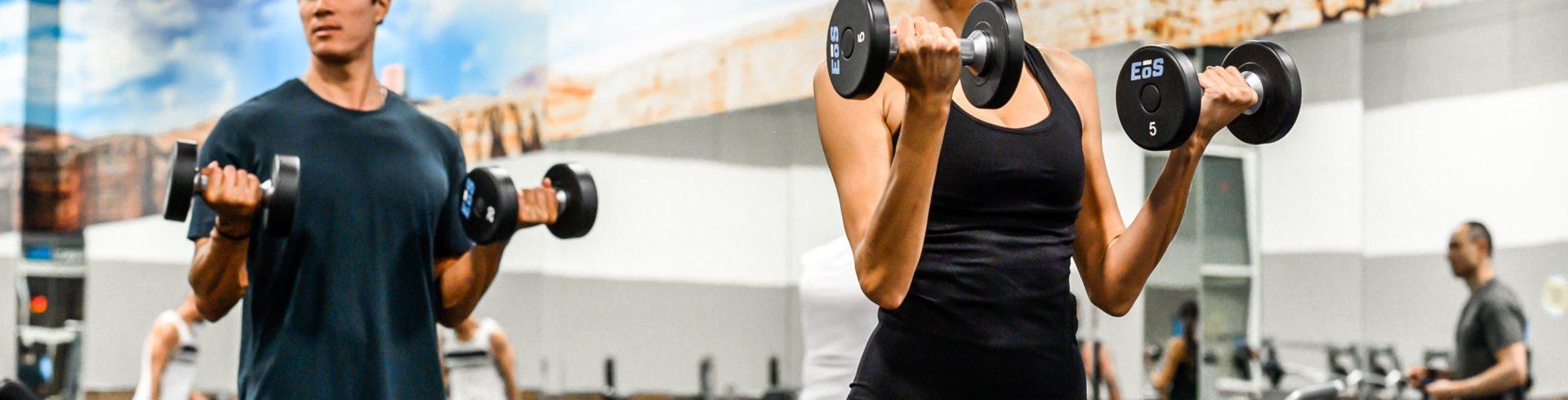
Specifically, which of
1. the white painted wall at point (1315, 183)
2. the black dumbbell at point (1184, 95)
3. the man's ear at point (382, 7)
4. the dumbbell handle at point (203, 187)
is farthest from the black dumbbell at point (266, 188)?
the white painted wall at point (1315, 183)

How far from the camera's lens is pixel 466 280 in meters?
2.47

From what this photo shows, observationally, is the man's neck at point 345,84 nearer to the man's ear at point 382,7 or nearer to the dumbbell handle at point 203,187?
the man's ear at point 382,7

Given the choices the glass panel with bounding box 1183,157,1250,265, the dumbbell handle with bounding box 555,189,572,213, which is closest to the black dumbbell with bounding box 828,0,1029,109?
the dumbbell handle with bounding box 555,189,572,213

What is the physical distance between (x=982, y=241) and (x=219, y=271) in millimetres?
1305

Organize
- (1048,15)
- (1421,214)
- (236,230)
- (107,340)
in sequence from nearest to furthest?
1. (236,230)
2. (1048,15)
3. (1421,214)
4. (107,340)

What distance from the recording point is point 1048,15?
4590 mm

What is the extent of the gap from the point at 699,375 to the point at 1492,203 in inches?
125

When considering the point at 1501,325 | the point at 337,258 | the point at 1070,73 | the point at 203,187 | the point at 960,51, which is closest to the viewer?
the point at 960,51

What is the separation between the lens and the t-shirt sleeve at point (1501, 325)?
15.6ft

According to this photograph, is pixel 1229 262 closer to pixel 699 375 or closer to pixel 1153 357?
pixel 1153 357

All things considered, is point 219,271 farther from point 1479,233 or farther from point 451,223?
point 1479,233

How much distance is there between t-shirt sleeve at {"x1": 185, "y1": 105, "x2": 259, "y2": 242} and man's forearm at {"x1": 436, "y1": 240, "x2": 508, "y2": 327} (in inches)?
14.8

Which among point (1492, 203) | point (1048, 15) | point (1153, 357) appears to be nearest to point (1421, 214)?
point (1492, 203)

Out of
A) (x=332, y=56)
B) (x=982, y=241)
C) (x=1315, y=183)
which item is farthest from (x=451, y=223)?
(x=1315, y=183)
